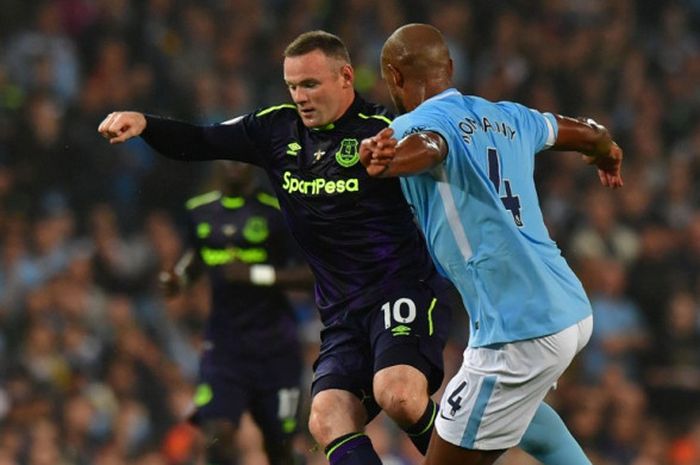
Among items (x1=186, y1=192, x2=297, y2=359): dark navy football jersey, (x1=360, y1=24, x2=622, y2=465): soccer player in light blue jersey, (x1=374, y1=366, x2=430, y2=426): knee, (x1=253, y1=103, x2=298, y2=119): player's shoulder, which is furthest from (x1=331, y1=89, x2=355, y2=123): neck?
(x1=186, y1=192, x2=297, y2=359): dark navy football jersey

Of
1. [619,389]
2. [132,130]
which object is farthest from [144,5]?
[132,130]

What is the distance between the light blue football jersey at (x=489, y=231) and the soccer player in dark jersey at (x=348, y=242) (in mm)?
636

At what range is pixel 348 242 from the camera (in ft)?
19.8

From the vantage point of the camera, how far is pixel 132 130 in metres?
6.05

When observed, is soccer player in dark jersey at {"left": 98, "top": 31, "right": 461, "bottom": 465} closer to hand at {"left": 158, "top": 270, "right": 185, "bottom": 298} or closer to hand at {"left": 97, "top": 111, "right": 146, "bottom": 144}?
hand at {"left": 97, "top": 111, "right": 146, "bottom": 144}

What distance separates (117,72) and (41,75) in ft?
2.16

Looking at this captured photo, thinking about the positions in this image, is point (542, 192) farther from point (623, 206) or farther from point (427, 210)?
point (427, 210)

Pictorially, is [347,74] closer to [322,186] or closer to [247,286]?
[322,186]

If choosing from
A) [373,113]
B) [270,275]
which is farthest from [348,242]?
[270,275]

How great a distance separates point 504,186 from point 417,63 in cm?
60

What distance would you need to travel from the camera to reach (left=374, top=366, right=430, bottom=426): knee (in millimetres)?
5688

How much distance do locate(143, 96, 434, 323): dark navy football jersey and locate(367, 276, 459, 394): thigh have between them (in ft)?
0.22

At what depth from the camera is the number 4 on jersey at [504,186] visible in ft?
17.3

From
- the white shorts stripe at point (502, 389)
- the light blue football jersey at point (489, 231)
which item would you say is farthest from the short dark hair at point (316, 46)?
the white shorts stripe at point (502, 389)
